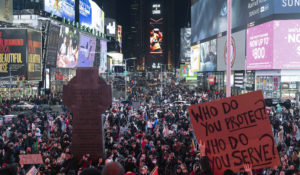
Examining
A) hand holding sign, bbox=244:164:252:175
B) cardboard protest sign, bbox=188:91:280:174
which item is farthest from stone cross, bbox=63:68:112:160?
hand holding sign, bbox=244:164:252:175

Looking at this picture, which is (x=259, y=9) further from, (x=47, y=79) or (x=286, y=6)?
(x=47, y=79)

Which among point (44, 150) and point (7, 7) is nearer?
point (44, 150)

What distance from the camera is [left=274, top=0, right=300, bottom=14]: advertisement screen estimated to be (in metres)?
39.2

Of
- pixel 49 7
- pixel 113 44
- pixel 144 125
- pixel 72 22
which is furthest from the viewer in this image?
pixel 113 44

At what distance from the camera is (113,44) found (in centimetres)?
11775

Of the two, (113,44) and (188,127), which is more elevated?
(113,44)

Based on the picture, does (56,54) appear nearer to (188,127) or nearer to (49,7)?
(49,7)

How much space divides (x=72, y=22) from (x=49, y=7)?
1172 cm

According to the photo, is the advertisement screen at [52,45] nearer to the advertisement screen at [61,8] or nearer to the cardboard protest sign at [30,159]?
the advertisement screen at [61,8]

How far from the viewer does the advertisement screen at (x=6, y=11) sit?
33500 mm

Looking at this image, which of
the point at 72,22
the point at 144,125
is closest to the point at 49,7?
the point at 72,22

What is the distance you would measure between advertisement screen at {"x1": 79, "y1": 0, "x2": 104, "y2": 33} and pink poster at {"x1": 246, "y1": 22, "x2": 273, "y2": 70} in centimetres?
3981

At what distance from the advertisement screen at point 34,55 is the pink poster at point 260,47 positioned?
30.0 m

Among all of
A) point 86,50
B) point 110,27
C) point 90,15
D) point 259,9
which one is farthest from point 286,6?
point 110,27
